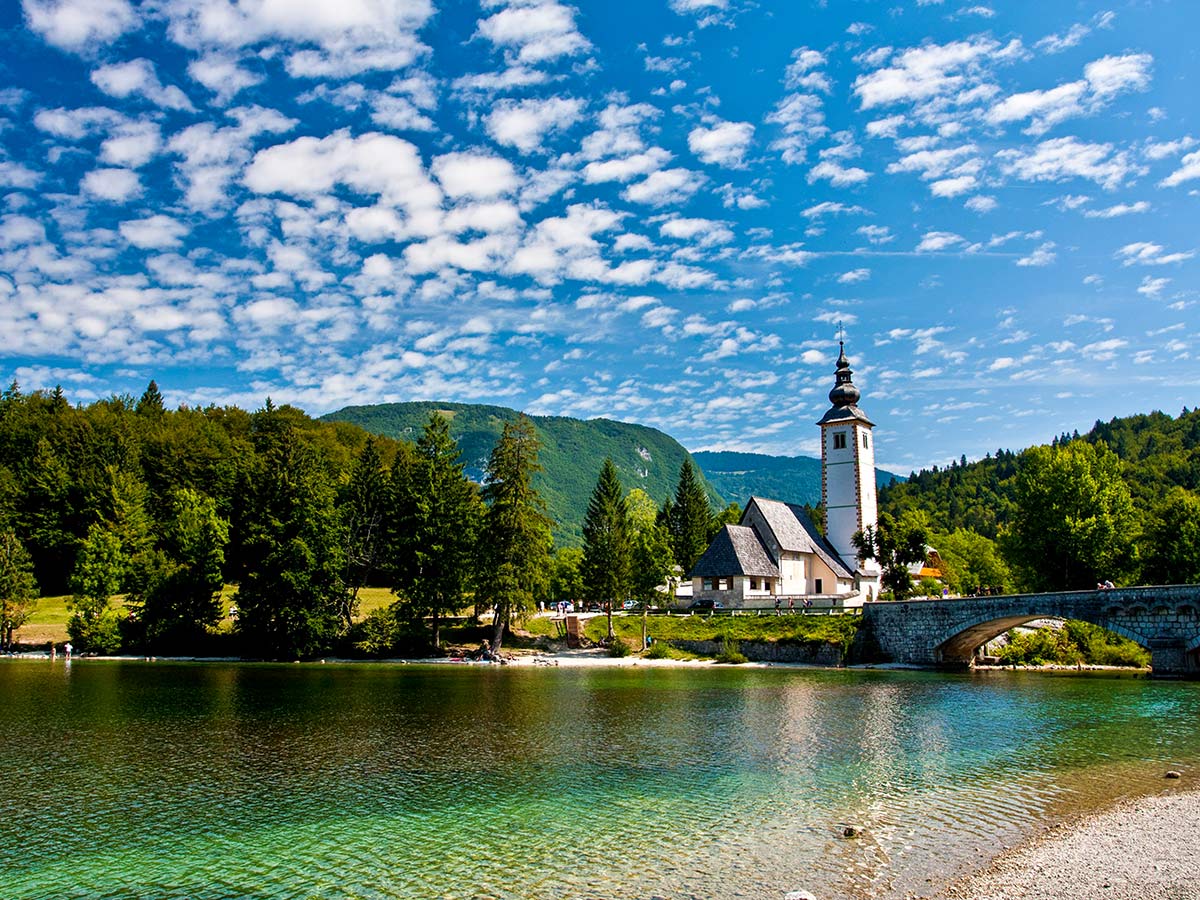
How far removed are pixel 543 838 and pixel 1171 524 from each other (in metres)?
64.7

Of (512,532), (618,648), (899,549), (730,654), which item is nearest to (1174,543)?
(899,549)

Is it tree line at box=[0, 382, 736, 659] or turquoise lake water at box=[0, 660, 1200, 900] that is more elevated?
tree line at box=[0, 382, 736, 659]

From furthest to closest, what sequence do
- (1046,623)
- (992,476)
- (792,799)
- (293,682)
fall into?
(992,476) → (1046,623) → (293,682) → (792,799)

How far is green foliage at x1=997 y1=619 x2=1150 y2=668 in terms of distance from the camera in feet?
177

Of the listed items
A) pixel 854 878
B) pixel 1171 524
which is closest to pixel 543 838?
pixel 854 878

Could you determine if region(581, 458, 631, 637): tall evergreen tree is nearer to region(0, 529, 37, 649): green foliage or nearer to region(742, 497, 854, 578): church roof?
region(742, 497, 854, 578): church roof

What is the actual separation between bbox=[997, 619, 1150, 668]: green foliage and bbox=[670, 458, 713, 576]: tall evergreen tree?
49.5 metres

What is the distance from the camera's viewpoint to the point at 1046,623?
2295 inches

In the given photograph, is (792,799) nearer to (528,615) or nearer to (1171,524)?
(528,615)

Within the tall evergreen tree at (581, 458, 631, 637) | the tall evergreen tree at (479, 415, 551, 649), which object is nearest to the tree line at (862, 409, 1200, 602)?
the tall evergreen tree at (581, 458, 631, 637)

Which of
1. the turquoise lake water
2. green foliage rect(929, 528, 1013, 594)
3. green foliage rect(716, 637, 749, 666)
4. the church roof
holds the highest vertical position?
the church roof

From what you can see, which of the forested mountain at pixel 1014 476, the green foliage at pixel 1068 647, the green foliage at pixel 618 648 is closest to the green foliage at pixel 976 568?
the forested mountain at pixel 1014 476

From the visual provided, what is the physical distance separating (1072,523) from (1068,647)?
458 inches

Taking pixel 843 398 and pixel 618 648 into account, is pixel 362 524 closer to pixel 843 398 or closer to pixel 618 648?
pixel 618 648
